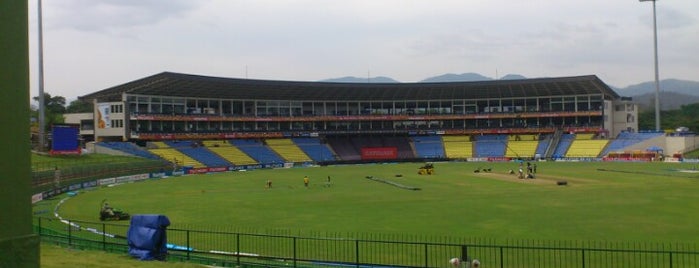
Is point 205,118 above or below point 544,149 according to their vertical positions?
above

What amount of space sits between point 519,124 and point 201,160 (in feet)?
219

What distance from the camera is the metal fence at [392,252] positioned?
19859 mm

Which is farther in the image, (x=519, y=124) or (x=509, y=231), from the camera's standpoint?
(x=519, y=124)

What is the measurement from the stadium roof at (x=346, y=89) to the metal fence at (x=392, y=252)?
233 ft

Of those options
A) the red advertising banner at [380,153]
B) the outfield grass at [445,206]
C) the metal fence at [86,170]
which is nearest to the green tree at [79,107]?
the metal fence at [86,170]

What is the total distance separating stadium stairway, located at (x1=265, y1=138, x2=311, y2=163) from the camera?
105 m

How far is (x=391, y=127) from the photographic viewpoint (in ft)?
410

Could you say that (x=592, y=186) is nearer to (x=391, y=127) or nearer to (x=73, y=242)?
(x=73, y=242)

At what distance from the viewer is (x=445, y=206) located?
38.7 m

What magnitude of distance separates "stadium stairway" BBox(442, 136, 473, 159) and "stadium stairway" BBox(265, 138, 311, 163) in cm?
2854

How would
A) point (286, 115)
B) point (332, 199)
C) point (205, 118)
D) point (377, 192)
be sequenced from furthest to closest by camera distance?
point (286, 115) < point (205, 118) < point (377, 192) < point (332, 199)

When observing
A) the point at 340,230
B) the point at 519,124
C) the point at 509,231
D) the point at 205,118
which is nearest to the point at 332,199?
the point at 340,230

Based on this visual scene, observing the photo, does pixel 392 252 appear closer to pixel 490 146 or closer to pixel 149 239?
pixel 149 239

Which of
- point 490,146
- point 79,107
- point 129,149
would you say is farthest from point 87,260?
point 79,107
